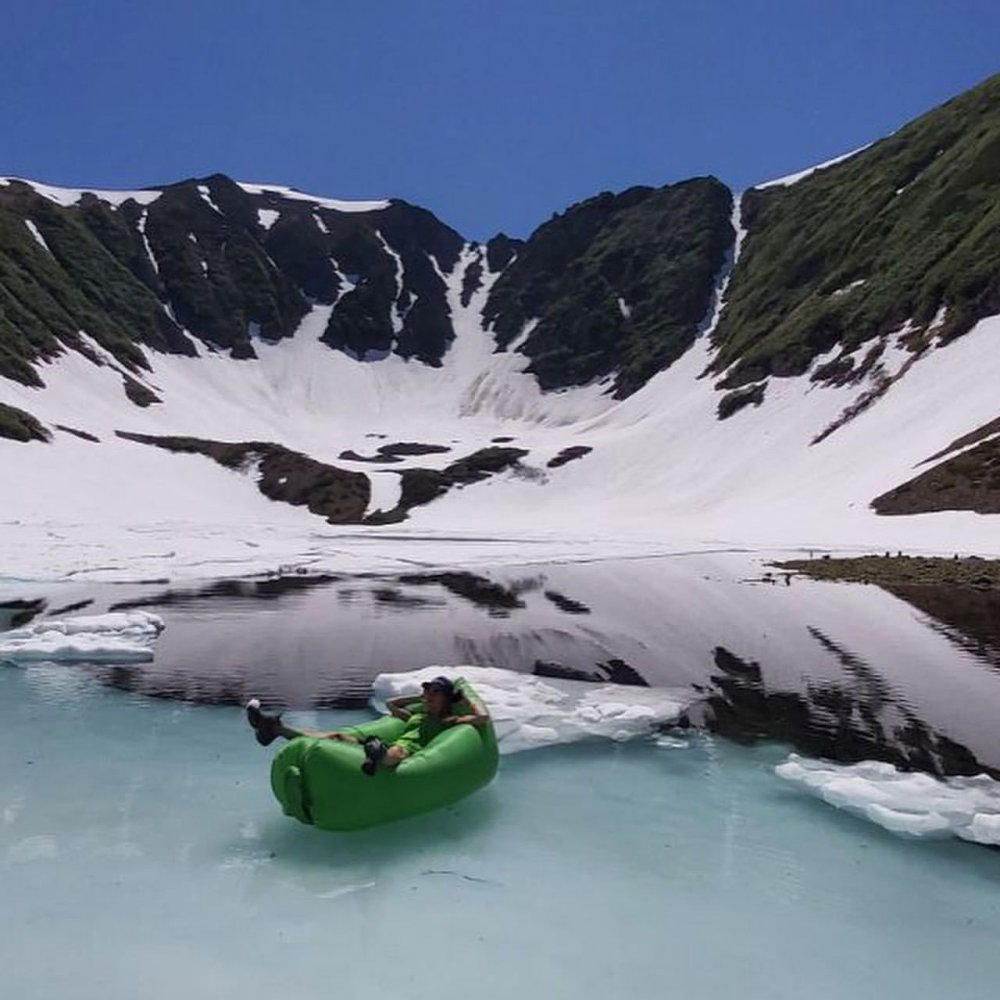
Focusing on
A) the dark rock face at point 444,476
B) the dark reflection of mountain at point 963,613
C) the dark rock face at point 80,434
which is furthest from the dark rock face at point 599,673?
the dark rock face at point 80,434

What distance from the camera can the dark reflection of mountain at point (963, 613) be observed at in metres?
24.2

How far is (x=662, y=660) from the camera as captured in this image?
23.0 metres

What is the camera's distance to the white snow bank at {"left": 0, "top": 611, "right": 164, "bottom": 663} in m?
22.0

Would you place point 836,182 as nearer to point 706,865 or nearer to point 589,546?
point 589,546

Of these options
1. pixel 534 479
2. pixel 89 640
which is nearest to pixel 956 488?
pixel 534 479

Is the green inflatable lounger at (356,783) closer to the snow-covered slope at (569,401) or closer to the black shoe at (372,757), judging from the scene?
the black shoe at (372,757)

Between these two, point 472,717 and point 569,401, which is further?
point 569,401

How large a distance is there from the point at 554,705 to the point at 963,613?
710 inches

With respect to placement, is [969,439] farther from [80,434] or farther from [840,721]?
[80,434]

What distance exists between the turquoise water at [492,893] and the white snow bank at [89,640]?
8295 mm

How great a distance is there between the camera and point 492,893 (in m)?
9.94

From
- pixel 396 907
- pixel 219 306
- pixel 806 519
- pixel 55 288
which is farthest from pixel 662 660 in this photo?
pixel 219 306

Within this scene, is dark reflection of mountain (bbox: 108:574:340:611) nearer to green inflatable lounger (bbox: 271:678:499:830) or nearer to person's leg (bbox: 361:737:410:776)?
green inflatable lounger (bbox: 271:678:499:830)

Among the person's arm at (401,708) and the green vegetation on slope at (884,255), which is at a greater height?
the green vegetation on slope at (884,255)
